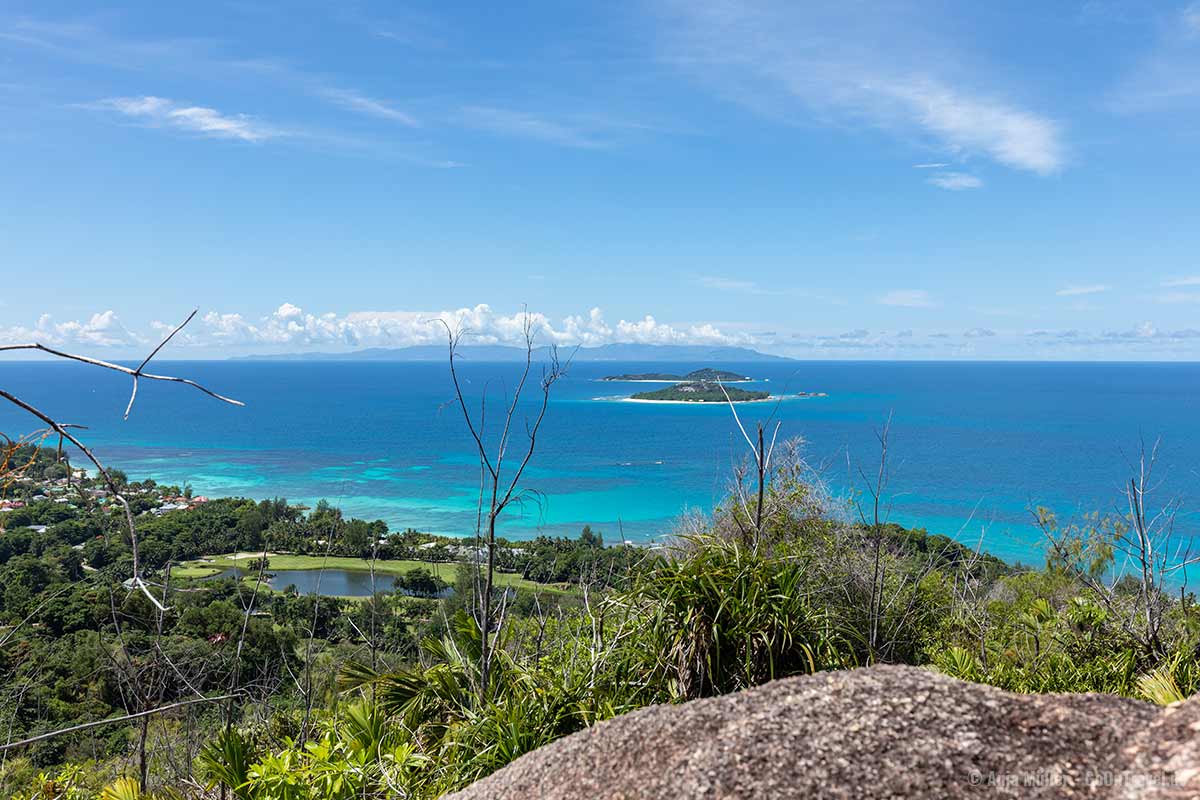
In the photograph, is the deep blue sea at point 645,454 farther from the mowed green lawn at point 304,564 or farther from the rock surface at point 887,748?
the rock surface at point 887,748

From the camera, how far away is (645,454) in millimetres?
71938

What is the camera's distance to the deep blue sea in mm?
43844

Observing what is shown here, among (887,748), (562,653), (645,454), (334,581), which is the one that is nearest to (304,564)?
(334,581)

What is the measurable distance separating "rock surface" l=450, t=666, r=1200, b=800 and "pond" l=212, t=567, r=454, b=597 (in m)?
26.5

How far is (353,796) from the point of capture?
4.72 meters

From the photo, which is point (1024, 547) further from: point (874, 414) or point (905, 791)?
point (874, 414)

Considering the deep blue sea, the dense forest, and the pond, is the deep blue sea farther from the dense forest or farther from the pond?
the pond

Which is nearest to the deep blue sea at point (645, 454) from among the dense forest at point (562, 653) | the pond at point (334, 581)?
the dense forest at point (562, 653)

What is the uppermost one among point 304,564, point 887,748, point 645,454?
point 887,748

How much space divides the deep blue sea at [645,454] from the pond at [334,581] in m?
8.02

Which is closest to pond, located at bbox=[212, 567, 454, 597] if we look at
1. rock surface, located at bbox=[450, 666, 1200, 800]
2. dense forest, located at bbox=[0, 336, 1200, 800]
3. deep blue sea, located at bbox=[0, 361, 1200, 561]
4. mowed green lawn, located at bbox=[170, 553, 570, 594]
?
mowed green lawn, located at bbox=[170, 553, 570, 594]

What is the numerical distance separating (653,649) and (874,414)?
102454mm

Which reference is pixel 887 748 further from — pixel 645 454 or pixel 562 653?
pixel 645 454

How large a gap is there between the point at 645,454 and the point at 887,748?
69.0 meters
